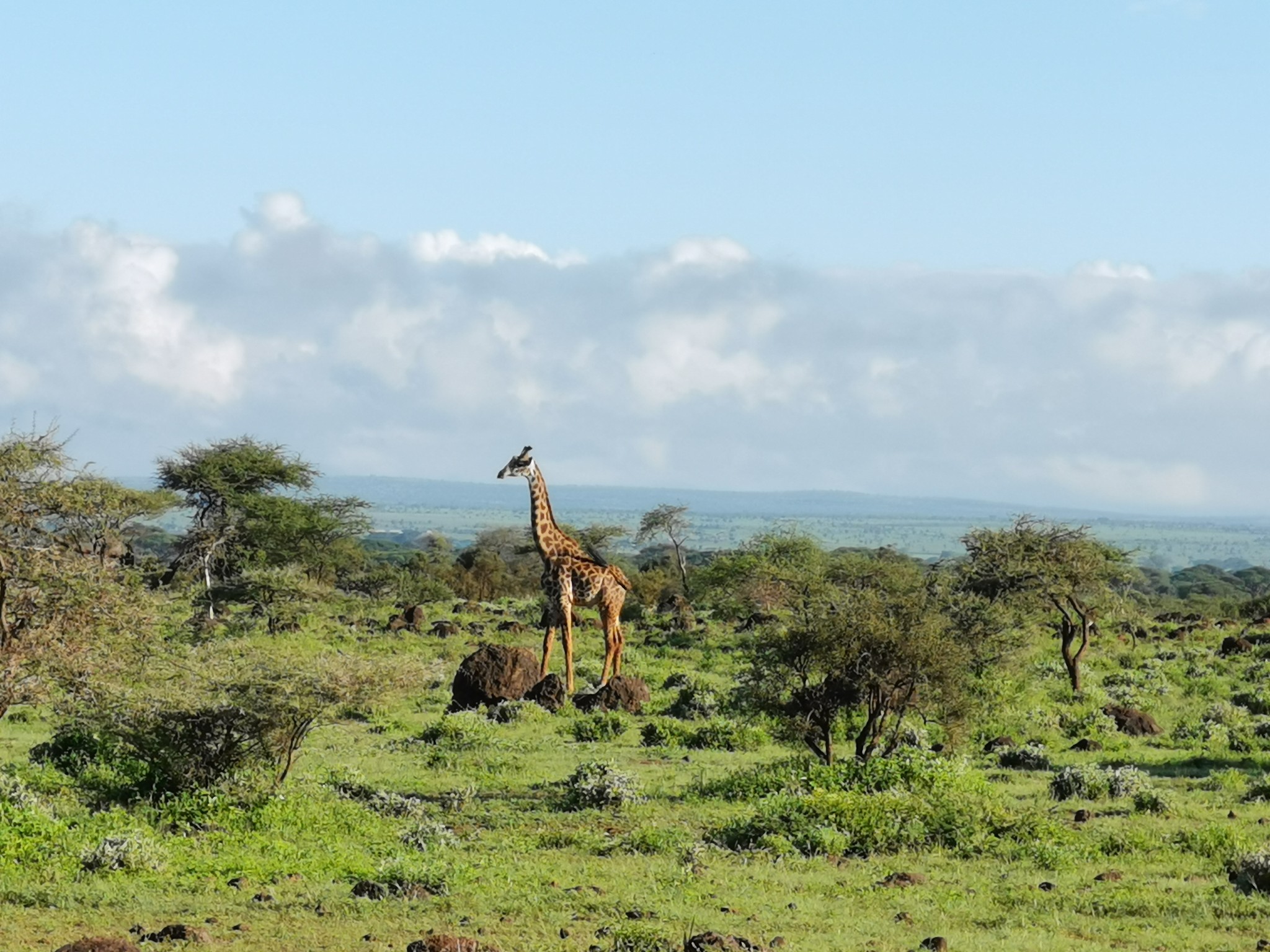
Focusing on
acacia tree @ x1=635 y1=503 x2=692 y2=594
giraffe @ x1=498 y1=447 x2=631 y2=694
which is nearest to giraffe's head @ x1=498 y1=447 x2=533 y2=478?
giraffe @ x1=498 y1=447 x2=631 y2=694

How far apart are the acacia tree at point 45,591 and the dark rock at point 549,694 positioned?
9.48 meters

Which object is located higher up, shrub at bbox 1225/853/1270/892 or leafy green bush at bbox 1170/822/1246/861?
shrub at bbox 1225/853/1270/892

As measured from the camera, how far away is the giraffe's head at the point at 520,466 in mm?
28141

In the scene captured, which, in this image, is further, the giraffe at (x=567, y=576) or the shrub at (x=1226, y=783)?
the giraffe at (x=567, y=576)

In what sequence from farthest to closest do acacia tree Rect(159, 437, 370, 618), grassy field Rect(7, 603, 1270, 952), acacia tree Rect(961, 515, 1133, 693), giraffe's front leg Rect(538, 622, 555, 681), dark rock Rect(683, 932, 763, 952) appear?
1. acacia tree Rect(159, 437, 370, 618)
2. acacia tree Rect(961, 515, 1133, 693)
3. giraffe's front leg Rect(538, 622, 555, 681)
4. grassy field Rect(7, 603, 1270, 952)
5. dark rock Rect(683, 932, 763, 952)

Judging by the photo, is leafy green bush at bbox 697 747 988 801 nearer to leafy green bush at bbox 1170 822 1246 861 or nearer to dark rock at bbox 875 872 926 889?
leafy green bush at bbox 1170 822 1246 861

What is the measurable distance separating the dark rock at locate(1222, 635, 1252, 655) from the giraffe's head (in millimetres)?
17218

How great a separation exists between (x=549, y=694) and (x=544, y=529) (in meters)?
4.51

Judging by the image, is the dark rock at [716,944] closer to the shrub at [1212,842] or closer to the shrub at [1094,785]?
the shrub at [1212,842]

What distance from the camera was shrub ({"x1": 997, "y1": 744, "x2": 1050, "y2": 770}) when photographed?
64.5 ft

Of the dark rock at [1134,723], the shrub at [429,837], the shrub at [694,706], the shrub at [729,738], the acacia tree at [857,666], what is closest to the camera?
the shrub at [429,837]

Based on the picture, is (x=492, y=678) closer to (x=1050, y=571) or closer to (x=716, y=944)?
(x=1050, y=571)

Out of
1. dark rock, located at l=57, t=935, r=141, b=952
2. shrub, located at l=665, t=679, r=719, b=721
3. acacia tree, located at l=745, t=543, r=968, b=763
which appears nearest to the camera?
dark rock, located at l=57, t=935, r=141, b=952

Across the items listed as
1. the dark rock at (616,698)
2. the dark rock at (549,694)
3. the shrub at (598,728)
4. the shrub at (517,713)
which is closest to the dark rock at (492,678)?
the dark rock at (549,694)
